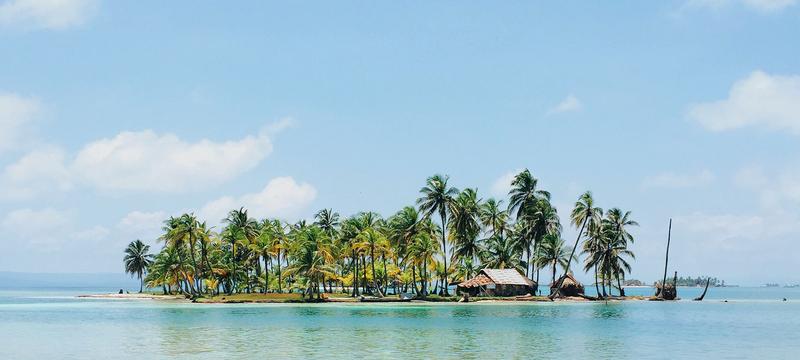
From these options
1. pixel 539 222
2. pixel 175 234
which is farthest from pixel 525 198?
pixel 175 234

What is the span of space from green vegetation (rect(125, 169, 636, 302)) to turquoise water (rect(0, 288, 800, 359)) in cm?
2327

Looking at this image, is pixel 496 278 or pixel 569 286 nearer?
pixel 496 278

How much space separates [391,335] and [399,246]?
Result: 5099cm

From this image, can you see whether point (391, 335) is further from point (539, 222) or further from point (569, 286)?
point (569, 286)

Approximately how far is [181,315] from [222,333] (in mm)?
22254

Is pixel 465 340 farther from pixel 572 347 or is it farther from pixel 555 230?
pixel 555 230

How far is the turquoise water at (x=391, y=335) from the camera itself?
40688 millimetres

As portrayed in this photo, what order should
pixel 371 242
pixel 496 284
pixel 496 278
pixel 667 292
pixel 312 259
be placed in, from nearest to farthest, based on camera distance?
pixel 312 259 < pixel 371 242 < pixel 496 284 < pixel 496 278 < pixel 667 292

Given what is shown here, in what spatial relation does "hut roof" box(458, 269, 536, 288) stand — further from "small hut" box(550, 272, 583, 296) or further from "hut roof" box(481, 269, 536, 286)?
"small hut" box(550, 272, 583, 296)

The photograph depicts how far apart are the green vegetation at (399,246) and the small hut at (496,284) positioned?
3159mm

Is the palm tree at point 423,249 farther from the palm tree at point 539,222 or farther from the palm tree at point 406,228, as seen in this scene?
the palm tree at point 539,222

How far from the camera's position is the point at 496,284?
331ft

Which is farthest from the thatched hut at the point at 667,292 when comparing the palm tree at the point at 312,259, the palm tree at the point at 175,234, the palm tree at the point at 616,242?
the palm tree at the point at 175,234

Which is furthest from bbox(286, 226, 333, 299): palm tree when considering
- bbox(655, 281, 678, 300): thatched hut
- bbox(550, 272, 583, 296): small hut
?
bbox(655, 281, 678, 300): thatched hut
